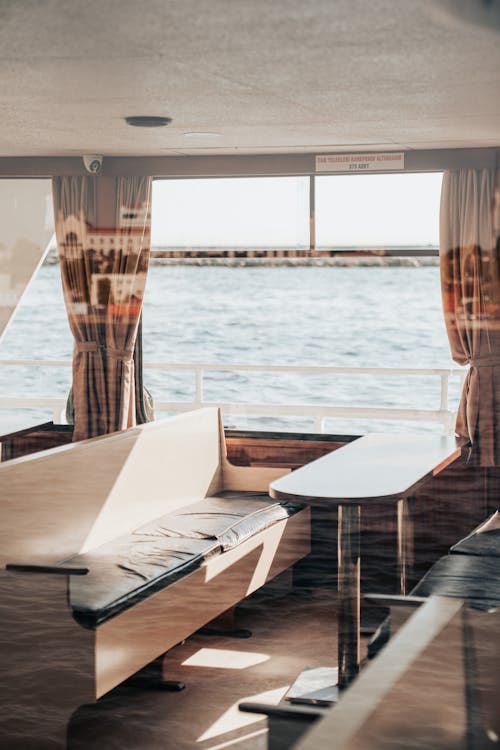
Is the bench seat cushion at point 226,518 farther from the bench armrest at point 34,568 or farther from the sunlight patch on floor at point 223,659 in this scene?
the bench armrest at point 34,568

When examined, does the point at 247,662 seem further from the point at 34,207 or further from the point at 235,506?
the point at 34,207

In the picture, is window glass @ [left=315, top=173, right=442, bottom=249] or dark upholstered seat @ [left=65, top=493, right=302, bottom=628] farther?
window glass @ [left=315, top=173, right=442, bottom=249]

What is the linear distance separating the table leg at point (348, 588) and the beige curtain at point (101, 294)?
4.15 ft

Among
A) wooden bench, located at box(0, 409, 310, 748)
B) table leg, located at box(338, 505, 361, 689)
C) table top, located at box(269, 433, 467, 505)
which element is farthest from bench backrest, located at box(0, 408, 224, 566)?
table leg, located at box(338, 505, 361, 689)

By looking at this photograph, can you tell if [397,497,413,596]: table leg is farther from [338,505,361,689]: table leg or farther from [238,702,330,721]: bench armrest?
[238,702,330,721]: bench armrest

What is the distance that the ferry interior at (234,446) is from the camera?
127 centimetres

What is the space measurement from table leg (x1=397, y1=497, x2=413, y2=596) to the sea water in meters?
0.37

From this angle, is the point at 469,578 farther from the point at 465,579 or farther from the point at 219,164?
the point at 219,164

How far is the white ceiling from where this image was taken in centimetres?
127

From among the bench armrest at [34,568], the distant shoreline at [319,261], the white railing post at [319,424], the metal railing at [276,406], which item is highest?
the distant shoreline at [319,261]

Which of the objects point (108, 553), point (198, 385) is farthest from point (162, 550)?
point (198, 385)

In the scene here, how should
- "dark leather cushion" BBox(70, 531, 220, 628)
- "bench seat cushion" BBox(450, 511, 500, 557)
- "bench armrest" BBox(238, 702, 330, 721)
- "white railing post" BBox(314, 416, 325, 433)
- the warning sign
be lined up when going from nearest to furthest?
"bench armrest" BBox(238, 702, 330, 721) < "dark leather cushion" BBox(70, 531, 220, 628) < "bench seat cushion" BBox(450, 511, 500, 557) < the warning sign < "white railing post" BBox(314, 416, 325, 433)

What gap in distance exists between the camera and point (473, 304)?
9.16ft

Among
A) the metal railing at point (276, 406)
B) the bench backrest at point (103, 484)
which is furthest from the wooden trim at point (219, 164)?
the bench backrest at point (103, 484)
